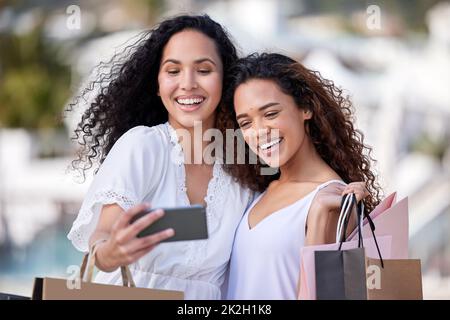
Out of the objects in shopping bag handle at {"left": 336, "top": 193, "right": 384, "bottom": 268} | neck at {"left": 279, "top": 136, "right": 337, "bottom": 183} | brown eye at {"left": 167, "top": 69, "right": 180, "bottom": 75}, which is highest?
brown eye at {"left": 167, "top": 69, "right": 180, "bottom": 75}

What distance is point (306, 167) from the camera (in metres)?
2.63

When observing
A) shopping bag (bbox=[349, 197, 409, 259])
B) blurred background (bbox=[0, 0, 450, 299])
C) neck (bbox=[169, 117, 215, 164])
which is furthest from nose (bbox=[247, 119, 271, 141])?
blurred background (bbox=[0, 0, 450, 299])

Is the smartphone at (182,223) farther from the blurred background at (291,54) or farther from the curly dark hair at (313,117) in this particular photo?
the blurred background at (291,54)

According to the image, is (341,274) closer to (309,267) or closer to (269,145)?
(309,267)

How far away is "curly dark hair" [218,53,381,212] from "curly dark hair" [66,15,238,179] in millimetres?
99

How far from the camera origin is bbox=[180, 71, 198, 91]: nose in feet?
8.54

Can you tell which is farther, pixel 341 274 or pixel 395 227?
pixel 395 227

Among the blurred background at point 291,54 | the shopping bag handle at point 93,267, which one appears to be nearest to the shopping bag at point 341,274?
the shopping bag handle at point 93,267

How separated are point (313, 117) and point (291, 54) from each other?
11.6 metres

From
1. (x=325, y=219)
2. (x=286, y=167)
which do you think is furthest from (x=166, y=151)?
(x=325, y=219)

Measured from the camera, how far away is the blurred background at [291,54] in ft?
46.0

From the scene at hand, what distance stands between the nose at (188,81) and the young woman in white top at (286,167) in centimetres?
13

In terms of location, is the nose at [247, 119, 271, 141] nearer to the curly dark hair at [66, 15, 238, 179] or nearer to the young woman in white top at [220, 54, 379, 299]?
the young woman in white top at [220, 54, 379, 299]

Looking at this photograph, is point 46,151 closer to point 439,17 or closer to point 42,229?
point 42,229
